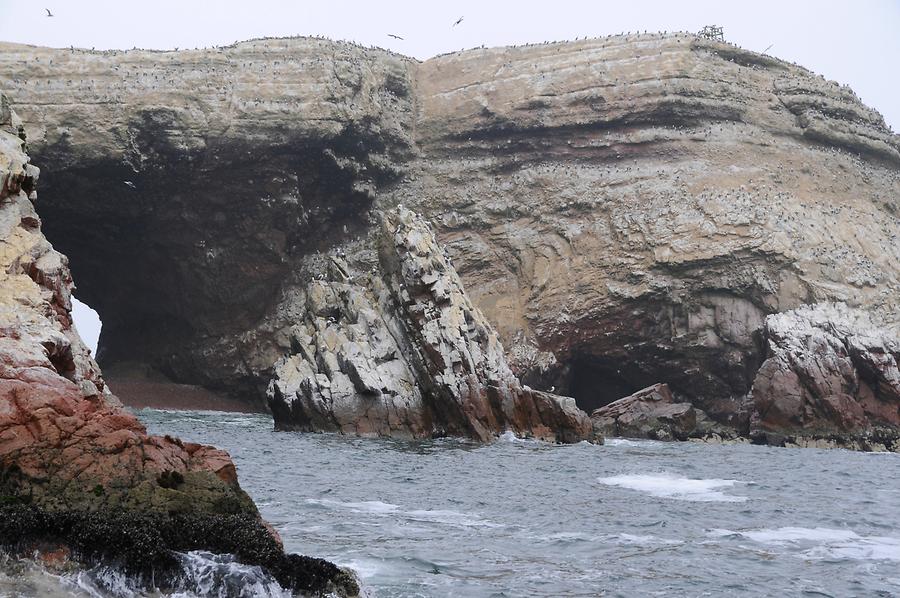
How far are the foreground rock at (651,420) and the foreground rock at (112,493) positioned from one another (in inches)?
1430

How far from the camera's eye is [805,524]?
2195 cm

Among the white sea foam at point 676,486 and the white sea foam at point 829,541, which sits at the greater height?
the white sea foam at point 676,486

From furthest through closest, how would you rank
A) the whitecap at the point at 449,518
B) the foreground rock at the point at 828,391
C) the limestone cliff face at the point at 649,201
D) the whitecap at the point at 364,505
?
the limestone cliff face at the point at 649,201, the foreground rock at the point at 828,391, the whitecap at the point at 364,505, the whitecap at the point at 449,518

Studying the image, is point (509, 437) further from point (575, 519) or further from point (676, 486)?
point (575, 519)

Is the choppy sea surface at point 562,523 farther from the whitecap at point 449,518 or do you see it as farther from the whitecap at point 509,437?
the whitecap at point 509,437

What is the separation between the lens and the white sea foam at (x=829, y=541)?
61.4 feet

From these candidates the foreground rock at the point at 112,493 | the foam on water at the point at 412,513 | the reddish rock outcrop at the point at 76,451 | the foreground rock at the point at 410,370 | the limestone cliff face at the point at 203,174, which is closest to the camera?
the foreground rock at the point at 112,493

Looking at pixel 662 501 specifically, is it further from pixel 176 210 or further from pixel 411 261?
pixel 176 210

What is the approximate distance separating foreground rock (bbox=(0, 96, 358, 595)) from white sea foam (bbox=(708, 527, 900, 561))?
922cm

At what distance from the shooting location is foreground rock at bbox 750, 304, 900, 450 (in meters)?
48.0

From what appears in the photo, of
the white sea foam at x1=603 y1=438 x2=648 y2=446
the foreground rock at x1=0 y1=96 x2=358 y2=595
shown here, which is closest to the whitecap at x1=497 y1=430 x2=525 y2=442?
the white sea foam at x1=603 y1=438 x2=648 y2=446

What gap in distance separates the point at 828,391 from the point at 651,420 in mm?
8071

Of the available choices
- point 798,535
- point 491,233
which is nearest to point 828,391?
point 491,233

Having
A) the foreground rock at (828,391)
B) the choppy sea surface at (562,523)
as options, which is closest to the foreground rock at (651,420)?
the foreground rock at (828,391)
